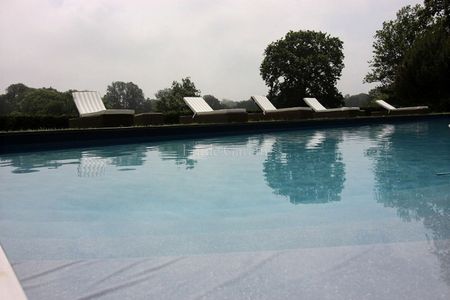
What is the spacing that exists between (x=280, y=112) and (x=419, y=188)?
1477 centimetres

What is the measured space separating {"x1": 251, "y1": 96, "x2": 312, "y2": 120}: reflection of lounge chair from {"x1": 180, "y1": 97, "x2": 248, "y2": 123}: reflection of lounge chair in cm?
331

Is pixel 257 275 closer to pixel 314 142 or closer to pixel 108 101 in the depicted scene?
pixel 314 142

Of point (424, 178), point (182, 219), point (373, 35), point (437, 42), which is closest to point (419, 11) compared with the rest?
point (373, 35)

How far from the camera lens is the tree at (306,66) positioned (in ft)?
125

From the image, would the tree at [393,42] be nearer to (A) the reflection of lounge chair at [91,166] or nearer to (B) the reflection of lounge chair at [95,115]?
(B) the reflection of lounge chair at [95,115]

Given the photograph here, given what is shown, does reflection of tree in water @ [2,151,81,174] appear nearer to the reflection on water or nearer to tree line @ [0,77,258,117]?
the reflection on water

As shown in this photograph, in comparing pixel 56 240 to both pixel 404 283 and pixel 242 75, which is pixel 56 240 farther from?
pixel 242 75

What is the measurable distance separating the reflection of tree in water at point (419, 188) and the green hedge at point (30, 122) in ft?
41.4

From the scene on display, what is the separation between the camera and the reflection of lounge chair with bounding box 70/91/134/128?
13047 mm

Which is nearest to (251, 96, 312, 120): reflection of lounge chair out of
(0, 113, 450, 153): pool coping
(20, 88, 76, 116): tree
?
(0, 113, 450, 153): pool coping

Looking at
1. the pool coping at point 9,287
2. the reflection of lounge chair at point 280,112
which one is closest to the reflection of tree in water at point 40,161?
the pool coping at point 9,287

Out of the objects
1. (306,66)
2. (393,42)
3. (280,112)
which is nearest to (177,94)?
(306,66)

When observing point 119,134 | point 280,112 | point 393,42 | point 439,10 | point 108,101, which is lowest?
point 119,134

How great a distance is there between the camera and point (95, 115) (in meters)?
13.2
